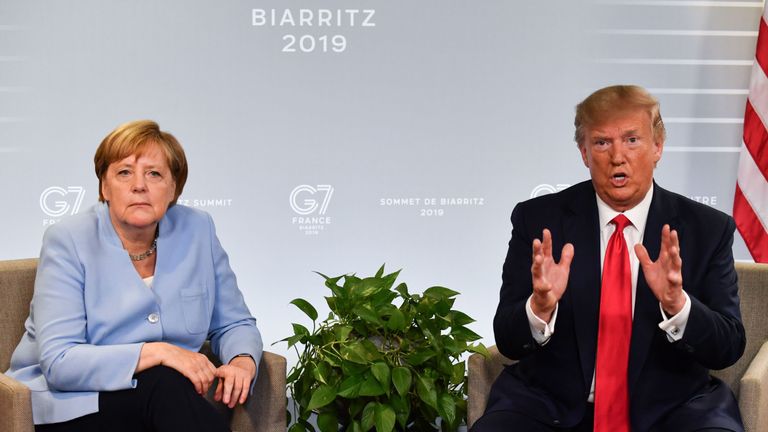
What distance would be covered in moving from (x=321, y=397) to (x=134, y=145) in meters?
0.88

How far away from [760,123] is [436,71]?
1404mm

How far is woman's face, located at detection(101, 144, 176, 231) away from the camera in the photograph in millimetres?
2719

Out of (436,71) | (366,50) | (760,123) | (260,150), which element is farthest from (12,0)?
(760,123)

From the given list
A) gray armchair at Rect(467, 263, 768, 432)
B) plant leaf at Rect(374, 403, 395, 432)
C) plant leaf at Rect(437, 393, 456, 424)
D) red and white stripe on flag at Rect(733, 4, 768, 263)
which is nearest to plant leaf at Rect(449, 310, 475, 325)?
gray armchair at Rect(467, 263, 768, 432)

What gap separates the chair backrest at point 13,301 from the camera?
288 centimetres

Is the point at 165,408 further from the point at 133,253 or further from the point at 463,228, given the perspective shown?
the point at 463,228

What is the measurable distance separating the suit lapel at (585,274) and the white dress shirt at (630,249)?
2 centimetres

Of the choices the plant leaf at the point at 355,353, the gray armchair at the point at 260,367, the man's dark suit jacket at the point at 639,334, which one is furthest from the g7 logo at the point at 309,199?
the man's dark suit jacket at the point at 639,334

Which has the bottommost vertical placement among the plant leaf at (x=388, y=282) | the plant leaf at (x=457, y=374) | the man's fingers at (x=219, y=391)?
the plant leaf at (x=457, y=374)

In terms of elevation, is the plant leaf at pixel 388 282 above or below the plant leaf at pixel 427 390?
above

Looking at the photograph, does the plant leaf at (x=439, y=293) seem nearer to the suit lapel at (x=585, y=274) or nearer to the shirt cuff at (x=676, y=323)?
the suit lapel at (x=585, y=274)

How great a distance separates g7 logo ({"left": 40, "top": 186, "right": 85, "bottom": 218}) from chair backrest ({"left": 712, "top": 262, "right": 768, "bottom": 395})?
107 inches

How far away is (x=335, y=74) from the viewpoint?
434 cm

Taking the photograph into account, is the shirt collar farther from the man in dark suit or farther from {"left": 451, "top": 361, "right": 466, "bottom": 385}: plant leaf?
{"left": 451, "top": 361, "right": 466, "bottom": 385}: plant leaf
